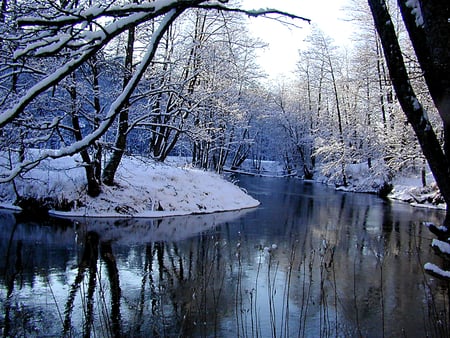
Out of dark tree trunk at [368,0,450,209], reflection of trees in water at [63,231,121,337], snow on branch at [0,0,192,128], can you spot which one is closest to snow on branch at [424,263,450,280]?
dark tree trunk at [368,0,450,209]

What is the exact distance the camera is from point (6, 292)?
20.3 feet

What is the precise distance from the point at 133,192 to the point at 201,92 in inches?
220

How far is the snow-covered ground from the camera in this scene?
14.1 metres

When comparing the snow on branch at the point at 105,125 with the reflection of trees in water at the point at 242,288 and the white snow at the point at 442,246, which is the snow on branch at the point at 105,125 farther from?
the reflection of trees in water at the point at 242,288

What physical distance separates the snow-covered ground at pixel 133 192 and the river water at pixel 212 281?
124cm

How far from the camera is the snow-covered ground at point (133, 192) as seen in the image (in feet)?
46.2

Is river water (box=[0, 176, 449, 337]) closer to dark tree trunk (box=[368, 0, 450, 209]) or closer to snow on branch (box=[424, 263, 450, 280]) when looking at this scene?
snow on branch (box=[424, 263, 450, 280])

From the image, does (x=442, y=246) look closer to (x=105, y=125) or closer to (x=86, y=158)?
(x=105, y=125)

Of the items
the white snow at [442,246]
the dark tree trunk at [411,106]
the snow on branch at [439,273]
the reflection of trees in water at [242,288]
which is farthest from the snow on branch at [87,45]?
the reflection of trees in water at [242,288]

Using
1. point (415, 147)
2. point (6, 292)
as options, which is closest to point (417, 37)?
point (6, 292)

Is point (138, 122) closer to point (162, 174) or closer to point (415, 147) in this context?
point (162, 174)

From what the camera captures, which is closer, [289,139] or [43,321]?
[43,321]

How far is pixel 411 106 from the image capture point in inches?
76.5

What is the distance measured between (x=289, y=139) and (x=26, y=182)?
35324mm
